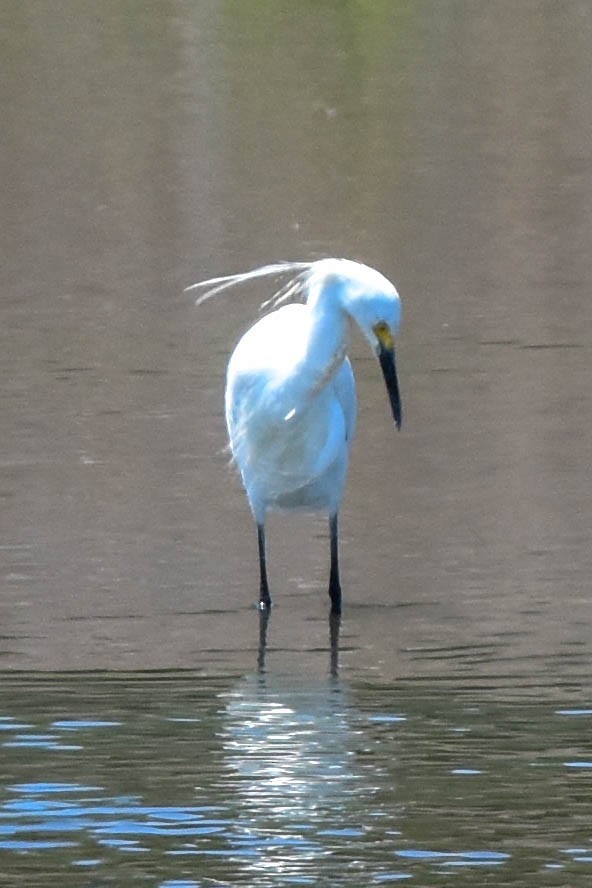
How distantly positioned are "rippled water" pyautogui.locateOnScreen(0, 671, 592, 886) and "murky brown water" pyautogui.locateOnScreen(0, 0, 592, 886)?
0.14 feet

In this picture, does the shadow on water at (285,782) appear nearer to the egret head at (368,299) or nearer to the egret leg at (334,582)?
the egret leg at (334,582)

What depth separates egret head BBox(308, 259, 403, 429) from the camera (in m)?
9.03

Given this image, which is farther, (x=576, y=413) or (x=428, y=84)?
(x=428, y=84)

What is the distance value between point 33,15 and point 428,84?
35.9 feet

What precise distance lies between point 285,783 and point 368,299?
7.87 ft

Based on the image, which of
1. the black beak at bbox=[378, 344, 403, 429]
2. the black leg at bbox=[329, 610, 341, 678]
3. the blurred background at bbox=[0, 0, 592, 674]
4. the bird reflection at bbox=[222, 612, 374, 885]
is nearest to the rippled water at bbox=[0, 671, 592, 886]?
the bird reflection at bbox=[222, 612, 374, 885]

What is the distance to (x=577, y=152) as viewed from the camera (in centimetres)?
2323

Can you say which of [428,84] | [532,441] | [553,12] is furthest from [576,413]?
[553,12]

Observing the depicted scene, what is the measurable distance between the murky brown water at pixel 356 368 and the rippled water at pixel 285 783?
4 centimetres

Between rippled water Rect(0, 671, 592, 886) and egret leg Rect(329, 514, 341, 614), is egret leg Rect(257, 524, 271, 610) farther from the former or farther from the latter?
rippled water Rect(0, 671, 592, 886)

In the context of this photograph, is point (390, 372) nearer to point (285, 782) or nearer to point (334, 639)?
point (334, 639)

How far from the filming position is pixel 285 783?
721cm

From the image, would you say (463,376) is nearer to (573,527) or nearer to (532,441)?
(532,441)

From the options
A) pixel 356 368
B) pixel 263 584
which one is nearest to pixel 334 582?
pixel 263 584
